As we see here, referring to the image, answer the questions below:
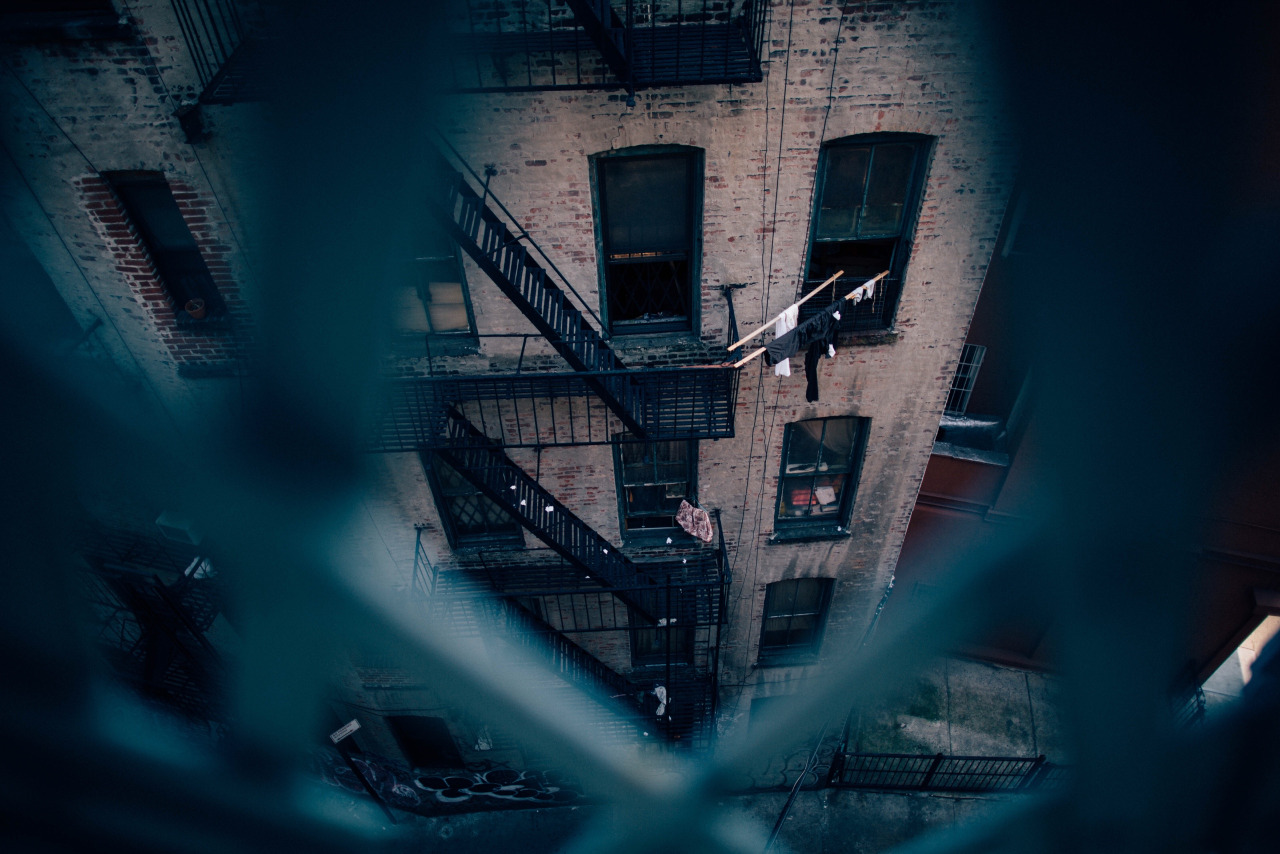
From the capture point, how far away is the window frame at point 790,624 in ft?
34.2

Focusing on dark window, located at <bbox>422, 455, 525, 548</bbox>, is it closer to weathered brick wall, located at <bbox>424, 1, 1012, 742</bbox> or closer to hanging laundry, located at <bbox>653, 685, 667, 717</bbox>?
weathered brick wall, located at <bbox>424, 1, 1012, 742</bbox>

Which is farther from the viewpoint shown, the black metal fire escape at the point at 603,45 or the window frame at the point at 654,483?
the window frame at the point at 654,483

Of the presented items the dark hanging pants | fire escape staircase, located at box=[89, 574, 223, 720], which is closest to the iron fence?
the dark hanging pants

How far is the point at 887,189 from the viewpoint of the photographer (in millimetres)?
6438

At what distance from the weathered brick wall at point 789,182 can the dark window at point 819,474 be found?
0.29 meters

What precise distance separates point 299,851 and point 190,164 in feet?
19.2

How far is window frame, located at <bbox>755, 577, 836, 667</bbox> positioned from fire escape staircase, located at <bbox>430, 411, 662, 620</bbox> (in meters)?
2.50

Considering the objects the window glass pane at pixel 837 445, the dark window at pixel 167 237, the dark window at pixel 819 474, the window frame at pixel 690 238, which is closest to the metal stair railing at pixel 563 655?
the dark window at pixel 819 474

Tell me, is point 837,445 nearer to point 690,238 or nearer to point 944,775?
point 690,238

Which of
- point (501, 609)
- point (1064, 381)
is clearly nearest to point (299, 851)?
point (501, 609)

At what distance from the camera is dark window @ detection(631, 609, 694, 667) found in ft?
35.1

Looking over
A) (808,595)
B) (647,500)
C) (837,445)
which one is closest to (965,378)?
(837,445)

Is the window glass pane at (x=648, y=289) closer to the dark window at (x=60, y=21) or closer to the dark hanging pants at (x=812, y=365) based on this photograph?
the dark hanging pants at (x=812, y=365)

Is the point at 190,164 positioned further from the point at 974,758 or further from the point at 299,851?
the point at 974,758
